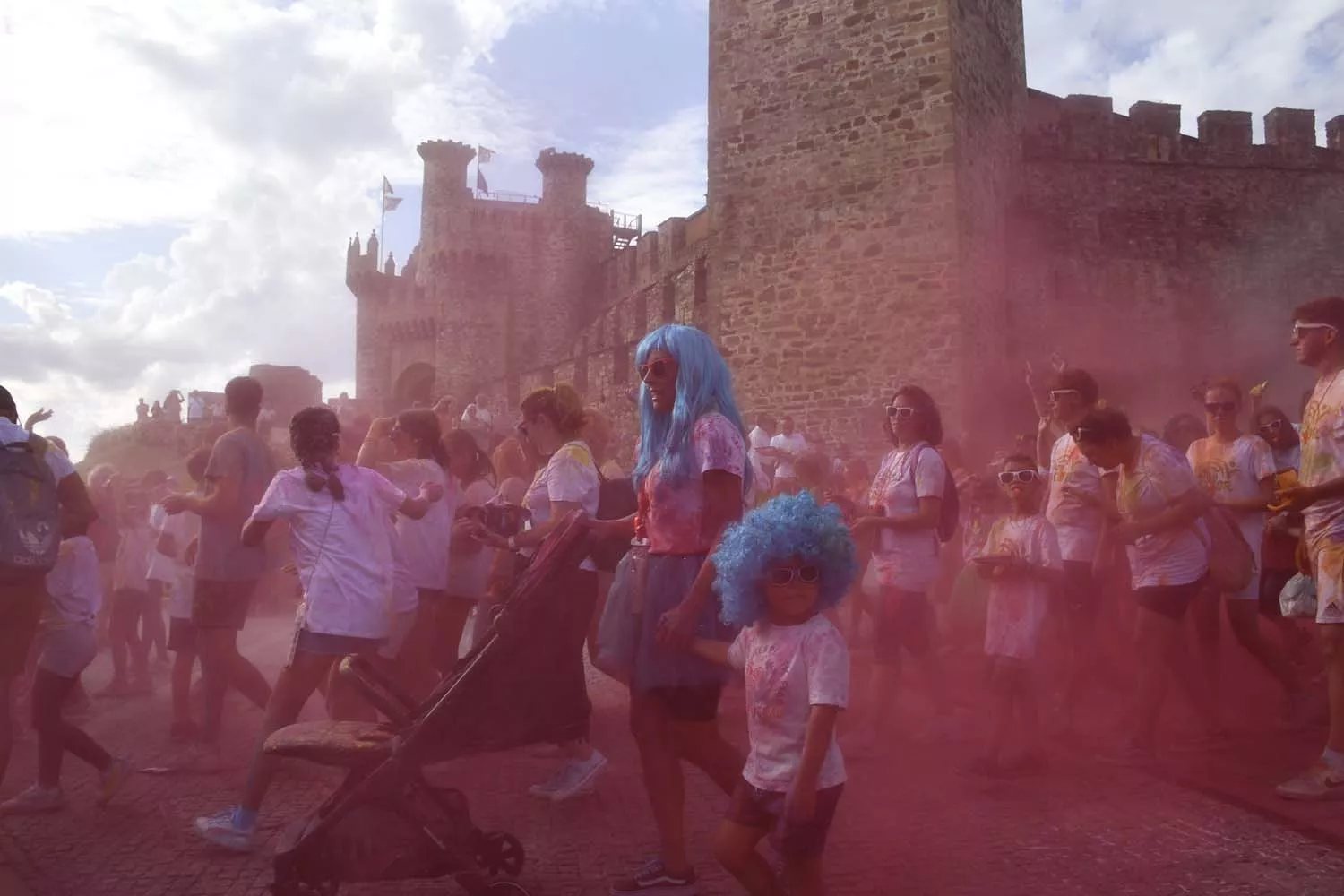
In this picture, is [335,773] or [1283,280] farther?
[1283,280]

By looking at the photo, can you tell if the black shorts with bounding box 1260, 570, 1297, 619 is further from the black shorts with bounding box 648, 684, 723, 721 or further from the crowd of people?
the black shorts with bounding box 648, 684, 723, 721

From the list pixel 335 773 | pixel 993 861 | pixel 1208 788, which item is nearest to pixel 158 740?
pixel 335 773

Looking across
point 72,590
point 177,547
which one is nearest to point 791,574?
point 72,590

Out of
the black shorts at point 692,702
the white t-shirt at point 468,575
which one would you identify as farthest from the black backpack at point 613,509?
the black shorts at point 692,702

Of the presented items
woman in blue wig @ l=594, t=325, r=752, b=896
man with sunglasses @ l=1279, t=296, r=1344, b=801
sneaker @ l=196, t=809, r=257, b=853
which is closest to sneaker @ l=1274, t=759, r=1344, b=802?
man with sunglasses @ l=1279, t=296, r=1344, b=801

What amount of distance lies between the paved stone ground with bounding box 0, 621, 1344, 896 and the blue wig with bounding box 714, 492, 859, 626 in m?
1.22

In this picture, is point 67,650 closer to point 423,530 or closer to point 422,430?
point 423,530

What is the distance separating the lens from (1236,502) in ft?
17.3

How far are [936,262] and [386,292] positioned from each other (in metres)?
32.3

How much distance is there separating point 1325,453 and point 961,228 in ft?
33.2

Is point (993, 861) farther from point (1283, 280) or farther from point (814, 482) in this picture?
point (1283, 280)

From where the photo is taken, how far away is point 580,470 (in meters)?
4.42

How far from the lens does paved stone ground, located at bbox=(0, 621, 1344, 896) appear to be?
11.1ft

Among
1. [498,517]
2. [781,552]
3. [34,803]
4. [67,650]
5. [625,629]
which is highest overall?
[498,517]
